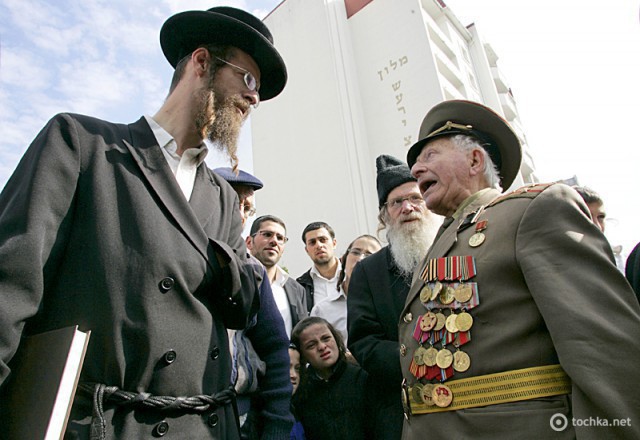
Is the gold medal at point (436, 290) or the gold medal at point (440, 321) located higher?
the gold medal at point (436, 290)

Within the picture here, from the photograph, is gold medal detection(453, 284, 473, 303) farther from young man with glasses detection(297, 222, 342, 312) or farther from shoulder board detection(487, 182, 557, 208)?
young man with glasses detection(297, 222, 342, 312)

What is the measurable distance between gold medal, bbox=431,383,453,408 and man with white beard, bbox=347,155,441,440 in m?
0.80

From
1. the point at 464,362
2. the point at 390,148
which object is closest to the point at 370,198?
the point at 390,148

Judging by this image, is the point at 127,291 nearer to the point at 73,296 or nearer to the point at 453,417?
the point at 73,296

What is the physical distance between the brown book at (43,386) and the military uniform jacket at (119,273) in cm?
6

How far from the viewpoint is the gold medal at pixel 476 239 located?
5.88ft

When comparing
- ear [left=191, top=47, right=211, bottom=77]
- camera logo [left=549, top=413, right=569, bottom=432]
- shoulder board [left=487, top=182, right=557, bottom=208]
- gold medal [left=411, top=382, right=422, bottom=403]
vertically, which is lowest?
camera logo [left=549, top=413, right=569, bottom=432]

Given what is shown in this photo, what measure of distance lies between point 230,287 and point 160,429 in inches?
19.9

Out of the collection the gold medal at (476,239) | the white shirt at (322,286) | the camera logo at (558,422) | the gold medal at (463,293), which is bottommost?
the camera logo at (558,422)

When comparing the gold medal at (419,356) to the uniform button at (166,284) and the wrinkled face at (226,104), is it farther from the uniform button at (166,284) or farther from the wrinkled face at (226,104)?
the wrinkled face at (226,104)

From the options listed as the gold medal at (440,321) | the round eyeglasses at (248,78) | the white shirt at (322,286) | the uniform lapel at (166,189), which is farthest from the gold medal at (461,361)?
the white shirt at (322,286)

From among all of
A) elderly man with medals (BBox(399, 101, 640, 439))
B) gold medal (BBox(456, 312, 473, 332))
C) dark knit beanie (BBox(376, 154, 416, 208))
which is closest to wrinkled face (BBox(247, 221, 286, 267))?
dark knit beanie (BBox(376, 154, 416, 208))

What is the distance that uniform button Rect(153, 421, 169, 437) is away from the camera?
4.20 ft

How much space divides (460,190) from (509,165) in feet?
1.61
